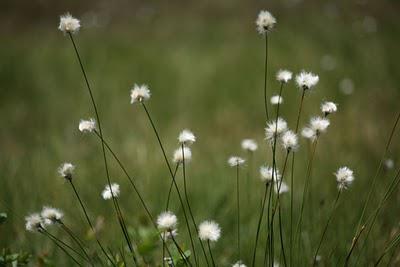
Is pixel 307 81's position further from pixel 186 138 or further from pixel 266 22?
pixel 186 138

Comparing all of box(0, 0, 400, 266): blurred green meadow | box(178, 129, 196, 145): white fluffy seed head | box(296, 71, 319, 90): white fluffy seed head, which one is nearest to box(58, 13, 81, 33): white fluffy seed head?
box(178, 129, 196, 145): white fluffy seed head

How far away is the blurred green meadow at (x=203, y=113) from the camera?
2150 millimetres

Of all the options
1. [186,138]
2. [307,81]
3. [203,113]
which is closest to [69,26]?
[186,138]

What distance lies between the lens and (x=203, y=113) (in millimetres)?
4070

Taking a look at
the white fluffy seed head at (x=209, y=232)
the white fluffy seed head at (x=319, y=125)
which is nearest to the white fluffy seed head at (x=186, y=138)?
the white fluffy seed head at (x=209, y=232)

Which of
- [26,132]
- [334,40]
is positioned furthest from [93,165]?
[334,40]

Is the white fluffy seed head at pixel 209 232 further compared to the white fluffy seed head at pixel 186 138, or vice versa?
the white fluffy seed head at pixel 186 138

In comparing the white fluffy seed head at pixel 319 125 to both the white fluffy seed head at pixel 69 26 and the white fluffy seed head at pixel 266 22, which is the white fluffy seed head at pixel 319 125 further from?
the white fluffy seed head at pixel 69 26

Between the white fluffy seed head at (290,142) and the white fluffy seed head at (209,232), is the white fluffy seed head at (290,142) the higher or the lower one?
the higher one

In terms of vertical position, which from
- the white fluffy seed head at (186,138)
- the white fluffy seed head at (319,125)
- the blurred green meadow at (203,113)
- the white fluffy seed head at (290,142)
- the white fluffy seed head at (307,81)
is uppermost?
the blurred green meadow at (203,113)

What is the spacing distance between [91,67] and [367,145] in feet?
11.9

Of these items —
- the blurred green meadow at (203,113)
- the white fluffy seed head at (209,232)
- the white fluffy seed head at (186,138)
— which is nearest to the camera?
the white fluffy seed head at (209,232)

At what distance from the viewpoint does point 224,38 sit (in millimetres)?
6332

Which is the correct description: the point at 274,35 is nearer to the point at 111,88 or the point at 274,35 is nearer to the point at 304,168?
the point at 111,88
